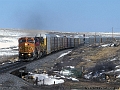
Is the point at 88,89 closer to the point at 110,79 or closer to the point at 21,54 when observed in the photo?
the point at 110,79

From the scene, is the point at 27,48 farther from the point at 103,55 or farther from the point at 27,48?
the point at 103,55

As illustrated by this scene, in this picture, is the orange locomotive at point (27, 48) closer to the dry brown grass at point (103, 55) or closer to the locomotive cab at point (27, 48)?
the locomotive cab at point (27, 48)

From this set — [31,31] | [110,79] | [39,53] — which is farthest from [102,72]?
[31,31]

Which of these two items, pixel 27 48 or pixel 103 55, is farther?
pixel 27 48

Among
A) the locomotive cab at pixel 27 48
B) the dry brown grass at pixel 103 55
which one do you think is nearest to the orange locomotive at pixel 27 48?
the locomotive cab at pixel 27 48

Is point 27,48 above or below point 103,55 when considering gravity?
above

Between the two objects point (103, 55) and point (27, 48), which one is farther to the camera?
point (27, 48)

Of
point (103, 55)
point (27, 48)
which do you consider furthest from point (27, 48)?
point (103, 55)

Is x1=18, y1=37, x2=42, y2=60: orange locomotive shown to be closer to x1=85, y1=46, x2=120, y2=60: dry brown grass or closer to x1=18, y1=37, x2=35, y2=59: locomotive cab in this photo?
x1=18, y1=37, x2=35, y2=59: locomotive cab

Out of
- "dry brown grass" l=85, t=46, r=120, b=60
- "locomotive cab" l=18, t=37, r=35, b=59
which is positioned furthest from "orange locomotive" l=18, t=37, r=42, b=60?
"dry brown grass" l=85, t=46, r=120, b=60

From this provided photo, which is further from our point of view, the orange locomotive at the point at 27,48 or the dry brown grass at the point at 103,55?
the orange locomotive at the point at 27,48

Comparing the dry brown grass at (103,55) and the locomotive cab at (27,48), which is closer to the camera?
the dry brown grass at (103,55)

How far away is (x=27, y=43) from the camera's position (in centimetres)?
3922

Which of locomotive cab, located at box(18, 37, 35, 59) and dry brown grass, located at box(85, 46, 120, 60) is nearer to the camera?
dry brown grass, located at box(85, 46, 120, 60)
